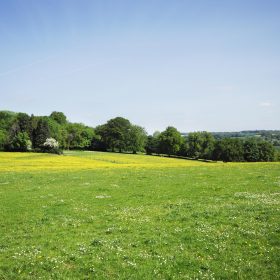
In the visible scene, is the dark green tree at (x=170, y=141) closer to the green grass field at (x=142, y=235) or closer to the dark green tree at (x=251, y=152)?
the dark green tree at (x=251, y=152)

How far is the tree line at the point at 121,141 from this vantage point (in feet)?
399

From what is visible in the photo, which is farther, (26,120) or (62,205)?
(26,120)

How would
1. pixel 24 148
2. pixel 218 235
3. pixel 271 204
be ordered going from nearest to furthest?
pixel 218 235
pixel 271 204
pixel 24 148

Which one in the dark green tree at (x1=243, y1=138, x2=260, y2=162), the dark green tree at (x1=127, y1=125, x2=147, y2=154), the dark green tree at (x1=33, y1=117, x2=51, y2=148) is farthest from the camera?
the dark green tree at (x1=127, y1=125, x2=147, y2=154)

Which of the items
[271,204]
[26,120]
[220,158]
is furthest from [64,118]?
[271,204]

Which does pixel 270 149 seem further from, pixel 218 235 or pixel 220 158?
pixel 218 235

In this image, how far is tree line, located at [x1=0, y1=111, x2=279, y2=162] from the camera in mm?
121562

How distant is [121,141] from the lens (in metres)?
142

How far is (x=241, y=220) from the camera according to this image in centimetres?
1625

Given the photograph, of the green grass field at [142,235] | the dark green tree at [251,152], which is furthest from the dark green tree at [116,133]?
the green grass field at [142,235]

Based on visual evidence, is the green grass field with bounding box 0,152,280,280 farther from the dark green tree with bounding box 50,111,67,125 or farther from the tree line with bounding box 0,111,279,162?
the dark green tree with bounding box 50,111,67,125

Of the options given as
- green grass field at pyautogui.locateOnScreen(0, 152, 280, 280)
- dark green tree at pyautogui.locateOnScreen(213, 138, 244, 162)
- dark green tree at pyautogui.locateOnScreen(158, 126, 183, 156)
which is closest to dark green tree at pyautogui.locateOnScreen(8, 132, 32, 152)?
dark green tree at pyautogui.locateOnScreen(158, 126, 183, 156)

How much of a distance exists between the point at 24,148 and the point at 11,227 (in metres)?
112

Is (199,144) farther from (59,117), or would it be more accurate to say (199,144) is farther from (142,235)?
(142,235)
